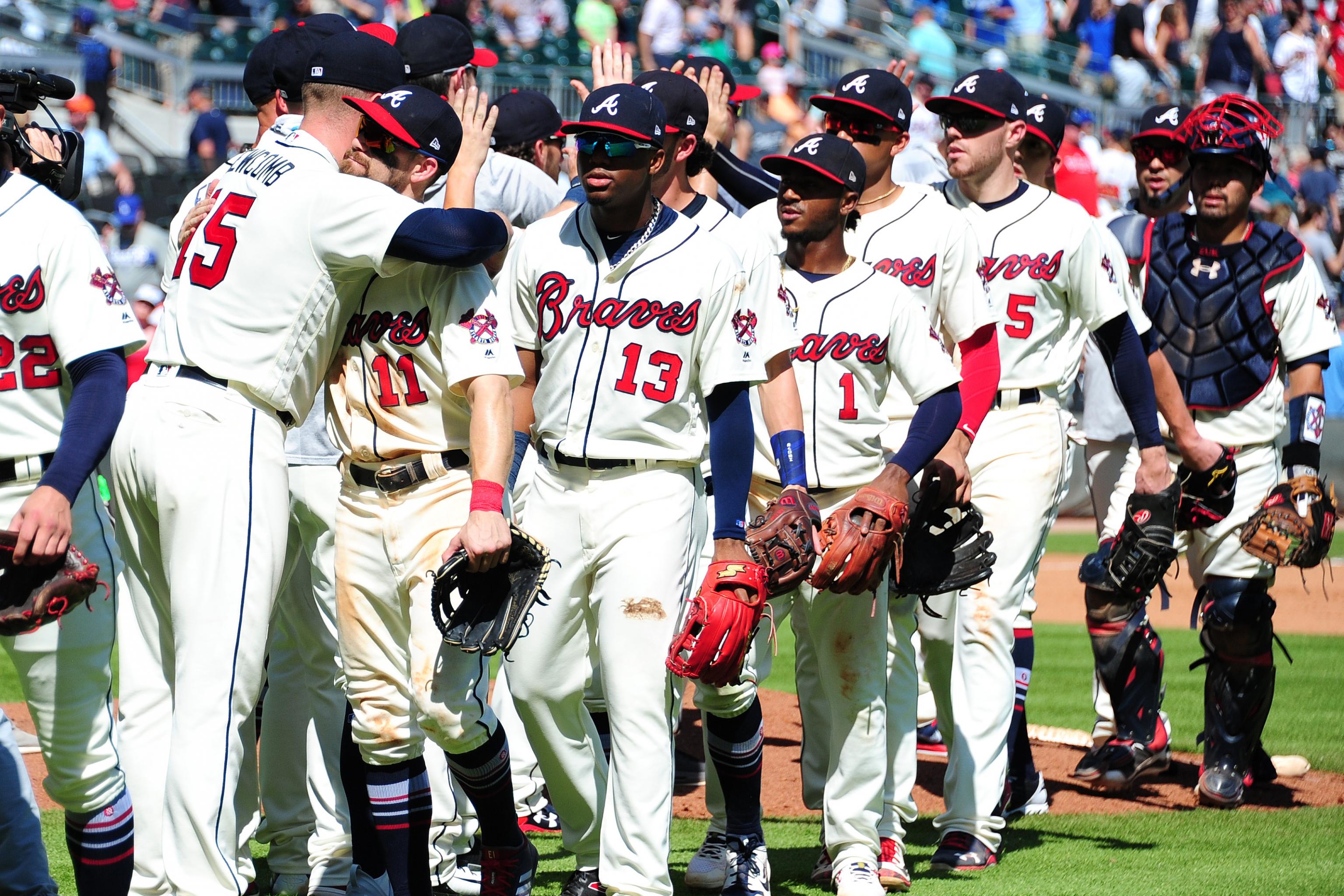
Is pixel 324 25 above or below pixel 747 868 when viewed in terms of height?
above

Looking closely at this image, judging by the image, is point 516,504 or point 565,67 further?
point 565,67

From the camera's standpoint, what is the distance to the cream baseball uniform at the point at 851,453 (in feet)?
16.0

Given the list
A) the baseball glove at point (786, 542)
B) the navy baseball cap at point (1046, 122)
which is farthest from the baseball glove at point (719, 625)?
the navy baseball cap at point (1046, 122)

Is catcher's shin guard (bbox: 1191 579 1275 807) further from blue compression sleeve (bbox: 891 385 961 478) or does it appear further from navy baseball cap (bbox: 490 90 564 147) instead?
navy baseball cap (bbox: 490 90 564 147)

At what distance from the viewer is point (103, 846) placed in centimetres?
389

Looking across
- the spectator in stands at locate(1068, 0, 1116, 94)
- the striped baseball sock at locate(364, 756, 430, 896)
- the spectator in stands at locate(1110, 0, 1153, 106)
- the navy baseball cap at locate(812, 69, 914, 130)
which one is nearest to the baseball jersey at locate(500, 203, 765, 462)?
the striped baseball sock at locate(364, 756, 430, 896)

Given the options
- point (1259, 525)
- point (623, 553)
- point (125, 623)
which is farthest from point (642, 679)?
point (1259, 525)

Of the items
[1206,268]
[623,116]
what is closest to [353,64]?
[623,116]

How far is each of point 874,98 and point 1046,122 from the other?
1.27m

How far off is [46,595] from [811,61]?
Answer: 18801 millimetres

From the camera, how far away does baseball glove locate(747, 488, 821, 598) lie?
4383 mm

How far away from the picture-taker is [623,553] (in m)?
4.17

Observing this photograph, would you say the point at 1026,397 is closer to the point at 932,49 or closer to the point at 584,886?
the point at 584,886

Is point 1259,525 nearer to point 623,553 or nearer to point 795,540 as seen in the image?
point 795,540
